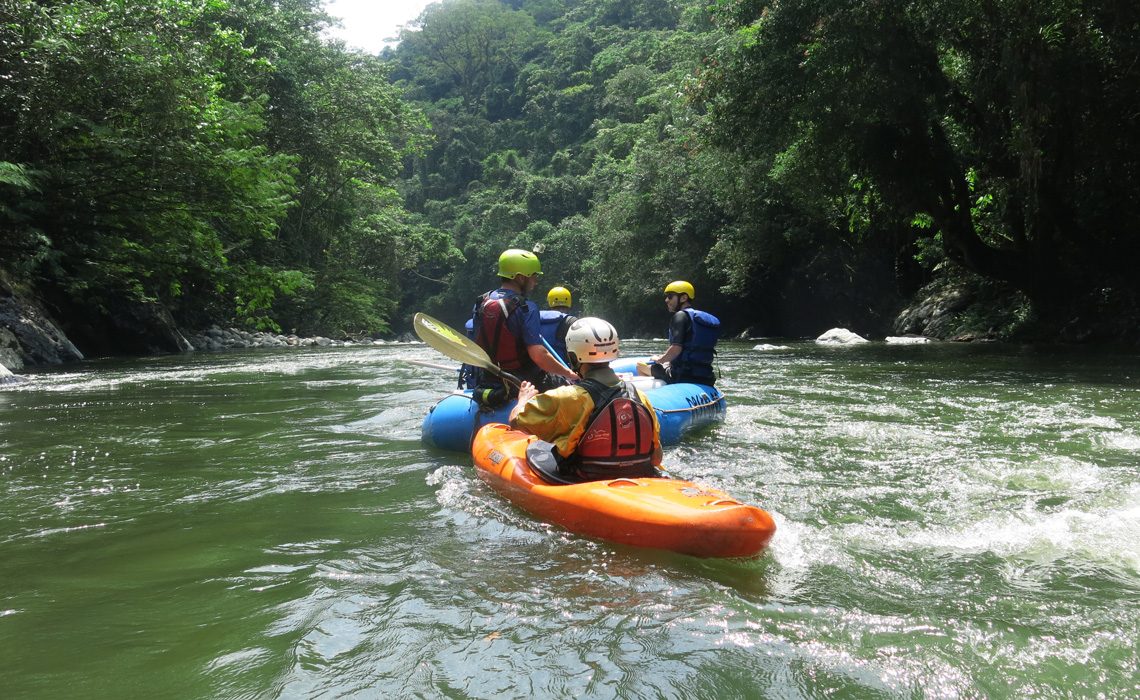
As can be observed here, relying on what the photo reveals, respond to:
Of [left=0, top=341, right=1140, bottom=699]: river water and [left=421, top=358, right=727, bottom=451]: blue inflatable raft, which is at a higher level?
[left=421, top=358, right=727, bottom=451]: blue inflatable raft

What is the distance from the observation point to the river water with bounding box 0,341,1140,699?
2.17m

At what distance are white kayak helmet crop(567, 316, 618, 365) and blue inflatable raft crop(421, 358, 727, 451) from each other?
183cm

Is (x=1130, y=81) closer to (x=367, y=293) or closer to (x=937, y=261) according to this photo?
(x=937, y=261)

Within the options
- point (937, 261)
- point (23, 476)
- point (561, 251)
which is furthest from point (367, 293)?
point (23, 476)

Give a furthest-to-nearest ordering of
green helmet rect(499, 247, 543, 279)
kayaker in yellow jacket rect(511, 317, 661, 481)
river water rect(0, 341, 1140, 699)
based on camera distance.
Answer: green helmet rect(499, 247, 543, 279) < kayaker in yellow jacket rect(511, 317, 661, 481) < river water rect(0, 341, 1140, 699)

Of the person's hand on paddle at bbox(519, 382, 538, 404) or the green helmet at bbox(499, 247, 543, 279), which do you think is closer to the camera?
the person's hand on paddle at bbox(519, 382, 538, 404)

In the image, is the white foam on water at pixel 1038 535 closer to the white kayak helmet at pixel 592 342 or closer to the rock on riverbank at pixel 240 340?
A: the white kayak helmet at pixel 592 342

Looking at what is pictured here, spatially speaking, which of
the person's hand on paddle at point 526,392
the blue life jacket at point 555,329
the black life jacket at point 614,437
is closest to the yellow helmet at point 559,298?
the blue life jacket at point 555,329

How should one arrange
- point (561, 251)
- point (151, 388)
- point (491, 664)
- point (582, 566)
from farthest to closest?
point (561, 251), point (151, 388), point (582, 566), point (491, 664)

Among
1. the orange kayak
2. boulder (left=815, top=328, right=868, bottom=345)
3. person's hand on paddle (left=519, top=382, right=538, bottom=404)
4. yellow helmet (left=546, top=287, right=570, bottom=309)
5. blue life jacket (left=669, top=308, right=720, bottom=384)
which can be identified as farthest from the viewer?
boulder (left=815, top=328, right=868, bottom=345)

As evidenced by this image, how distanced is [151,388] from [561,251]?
A: 107ft

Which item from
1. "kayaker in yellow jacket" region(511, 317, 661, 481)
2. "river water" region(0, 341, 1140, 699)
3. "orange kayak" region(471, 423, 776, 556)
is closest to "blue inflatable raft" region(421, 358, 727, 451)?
"river water" region(0, 341, 1140, 699)

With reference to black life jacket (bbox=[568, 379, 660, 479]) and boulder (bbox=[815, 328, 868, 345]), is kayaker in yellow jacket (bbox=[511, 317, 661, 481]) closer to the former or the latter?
black life jacket (bbox=[568, 379, 660, 479])

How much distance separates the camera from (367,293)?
28391 millimetres
